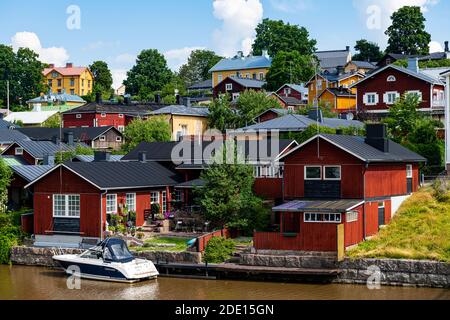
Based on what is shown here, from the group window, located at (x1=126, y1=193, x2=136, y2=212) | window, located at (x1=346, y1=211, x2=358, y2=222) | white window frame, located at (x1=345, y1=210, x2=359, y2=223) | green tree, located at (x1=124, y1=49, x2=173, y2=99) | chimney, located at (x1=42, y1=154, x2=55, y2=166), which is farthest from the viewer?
green tree, located at (x1=124, y1=49, x2=173, y2=99)

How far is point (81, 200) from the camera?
38.0 metres

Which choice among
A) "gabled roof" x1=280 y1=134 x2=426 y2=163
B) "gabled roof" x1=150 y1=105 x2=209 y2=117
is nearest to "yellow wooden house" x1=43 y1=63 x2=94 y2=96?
"gabled roof" x1=150 y1=105 x2=209 y2=117

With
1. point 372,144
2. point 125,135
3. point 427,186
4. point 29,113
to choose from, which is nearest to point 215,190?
point 372,144

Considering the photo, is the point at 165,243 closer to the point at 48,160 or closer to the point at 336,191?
the point at 336,191

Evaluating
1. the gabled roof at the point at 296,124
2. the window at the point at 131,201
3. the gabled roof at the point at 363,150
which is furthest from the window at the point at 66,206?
the gabled roof at the point at 296,124

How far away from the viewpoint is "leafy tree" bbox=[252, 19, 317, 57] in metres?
107

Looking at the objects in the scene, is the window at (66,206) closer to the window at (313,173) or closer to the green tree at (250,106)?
the window at (313,173)

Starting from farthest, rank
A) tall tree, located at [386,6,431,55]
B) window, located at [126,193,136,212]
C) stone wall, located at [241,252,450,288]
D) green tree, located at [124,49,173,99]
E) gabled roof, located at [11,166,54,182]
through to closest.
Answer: green tree, located at [124,49,173,99] → tall tree, located at [386,6,431,55] → gabled roof, located at [11,166,54,182] → window, located at [126,193,136,212] → stone wall, located at [241,252,450,288]

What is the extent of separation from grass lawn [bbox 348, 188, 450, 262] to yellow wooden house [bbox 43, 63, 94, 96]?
345 feet

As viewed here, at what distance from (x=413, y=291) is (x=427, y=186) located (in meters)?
12.6

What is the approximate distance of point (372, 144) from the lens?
3794 centimetres

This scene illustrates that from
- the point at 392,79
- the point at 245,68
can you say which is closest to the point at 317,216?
the point at 392,79

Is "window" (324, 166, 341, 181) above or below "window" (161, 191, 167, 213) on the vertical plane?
above

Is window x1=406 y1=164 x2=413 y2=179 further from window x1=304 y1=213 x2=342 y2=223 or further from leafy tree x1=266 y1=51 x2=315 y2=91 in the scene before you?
leafy tree x1=266 y1=51 x2=315 y2=91
